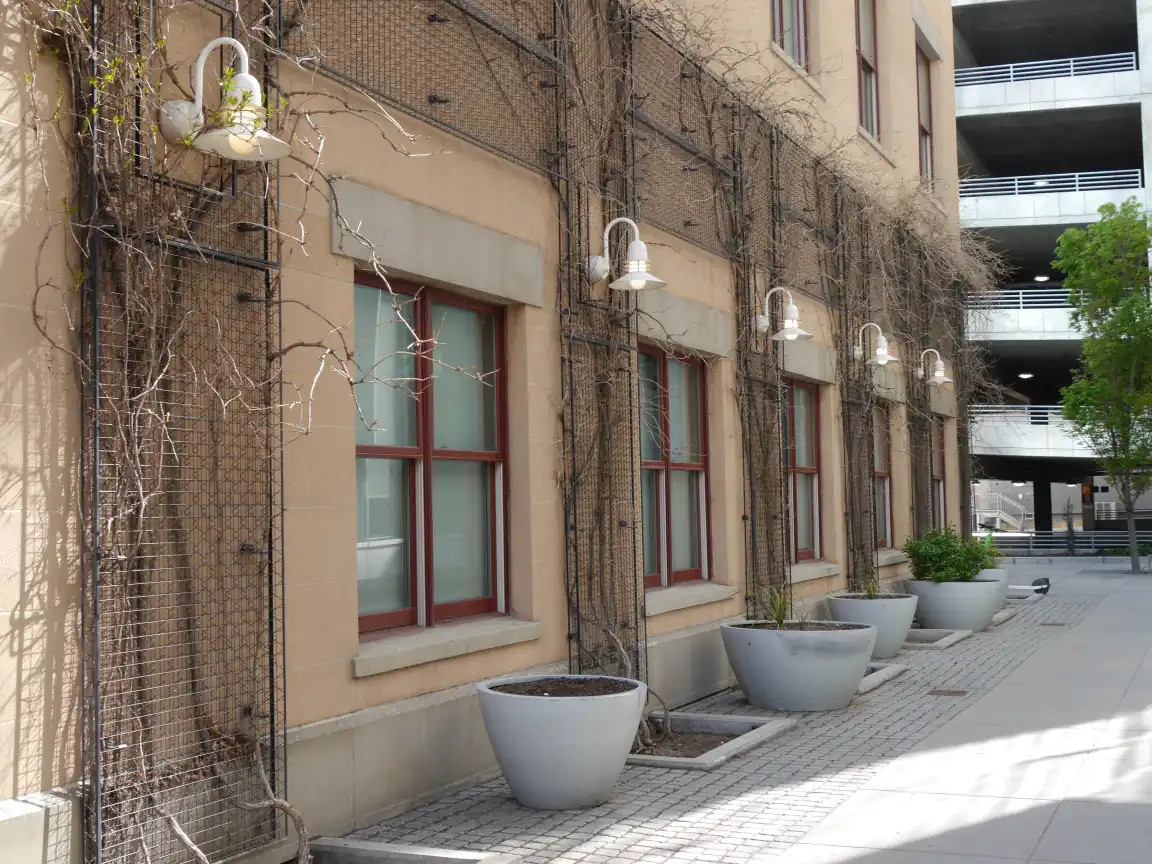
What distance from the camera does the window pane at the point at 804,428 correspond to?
14.7 meters

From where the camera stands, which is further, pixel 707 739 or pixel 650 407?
pixel 650 407

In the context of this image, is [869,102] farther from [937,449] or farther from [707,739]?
[707,739]

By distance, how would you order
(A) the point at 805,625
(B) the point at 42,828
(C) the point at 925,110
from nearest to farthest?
(B) the point at 42,828 → (A) the point at 805,625 → (C) the point at 925,110

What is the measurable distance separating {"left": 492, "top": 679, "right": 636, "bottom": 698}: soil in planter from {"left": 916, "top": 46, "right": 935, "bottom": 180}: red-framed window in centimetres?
1540

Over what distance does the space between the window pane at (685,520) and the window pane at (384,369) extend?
13.5 feet

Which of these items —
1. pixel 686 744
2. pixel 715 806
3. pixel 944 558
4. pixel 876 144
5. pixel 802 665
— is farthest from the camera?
pixel 876 144

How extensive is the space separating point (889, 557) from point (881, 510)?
104 cm

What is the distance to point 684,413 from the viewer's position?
11.8 meters

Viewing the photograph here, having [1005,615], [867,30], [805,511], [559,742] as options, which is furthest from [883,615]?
[867,30]

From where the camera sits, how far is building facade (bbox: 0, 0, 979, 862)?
5.23 meters

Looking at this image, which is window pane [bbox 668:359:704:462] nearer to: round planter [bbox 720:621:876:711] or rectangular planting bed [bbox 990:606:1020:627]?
round planter [bbox 720:621:876:711]

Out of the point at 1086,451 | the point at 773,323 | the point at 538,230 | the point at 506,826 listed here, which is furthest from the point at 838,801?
the point at 1086,451

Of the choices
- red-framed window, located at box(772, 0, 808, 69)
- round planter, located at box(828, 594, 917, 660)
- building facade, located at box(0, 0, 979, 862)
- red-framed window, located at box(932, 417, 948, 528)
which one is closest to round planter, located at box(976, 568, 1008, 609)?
red-framed window, located at box(932, 417, 948, 528)

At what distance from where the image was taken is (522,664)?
27.6 feet
